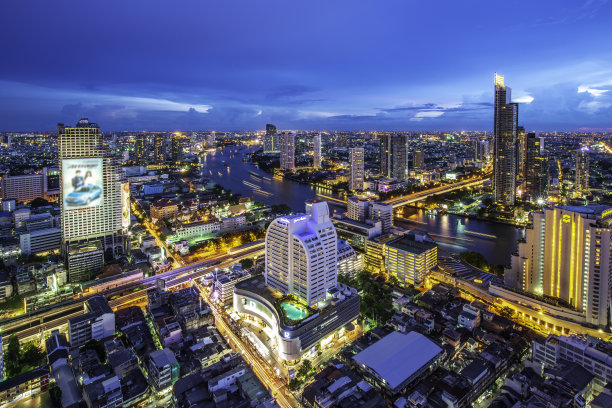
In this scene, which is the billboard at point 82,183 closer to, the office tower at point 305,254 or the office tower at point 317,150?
the office tower at point 305,254

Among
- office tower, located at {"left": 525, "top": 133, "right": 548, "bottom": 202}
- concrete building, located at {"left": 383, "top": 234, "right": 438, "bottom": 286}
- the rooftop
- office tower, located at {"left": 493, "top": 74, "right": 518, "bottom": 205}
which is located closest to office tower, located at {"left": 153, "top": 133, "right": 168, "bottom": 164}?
office tower, located at {"left": 493, "top": 74, "right": 518, "bottom": 205}

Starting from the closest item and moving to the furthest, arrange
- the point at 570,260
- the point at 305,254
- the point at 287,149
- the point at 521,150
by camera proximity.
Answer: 1. the point at 305,254
2. the point at 570,260
3. the point at 521,150
4. the point at 287,149

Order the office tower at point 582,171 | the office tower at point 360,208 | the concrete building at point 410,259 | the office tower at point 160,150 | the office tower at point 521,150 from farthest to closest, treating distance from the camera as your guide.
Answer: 1. the office tower at point 160,150
2. the office tower at point 521,150
3. the office tower at point 582,171
4. the office tower at point 360,208
5. the concrete building at point 410,259

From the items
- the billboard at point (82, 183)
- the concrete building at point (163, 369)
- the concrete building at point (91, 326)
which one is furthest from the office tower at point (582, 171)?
the billboard at point (82, 183)

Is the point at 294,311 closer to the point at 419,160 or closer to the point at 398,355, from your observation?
the point at 398,355

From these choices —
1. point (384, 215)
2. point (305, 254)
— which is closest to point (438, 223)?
point (384, 215)

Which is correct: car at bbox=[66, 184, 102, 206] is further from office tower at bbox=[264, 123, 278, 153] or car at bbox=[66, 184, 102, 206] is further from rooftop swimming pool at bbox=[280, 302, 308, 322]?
office tower at bbox=[264, 123, 278, 153]
